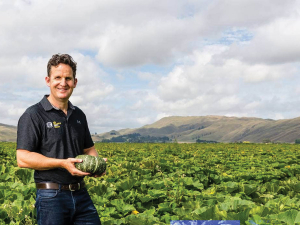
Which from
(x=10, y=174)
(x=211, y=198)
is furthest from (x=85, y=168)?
(x=10, y=174)

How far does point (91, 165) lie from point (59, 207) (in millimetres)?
544

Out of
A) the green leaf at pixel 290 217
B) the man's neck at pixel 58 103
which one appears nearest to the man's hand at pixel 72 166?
the man's neck at pixel 58 103

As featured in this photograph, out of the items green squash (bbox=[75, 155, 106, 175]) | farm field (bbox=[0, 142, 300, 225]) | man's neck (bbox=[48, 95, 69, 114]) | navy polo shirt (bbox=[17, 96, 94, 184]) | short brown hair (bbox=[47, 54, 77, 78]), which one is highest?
short brown hair (bbox=[47, 54, 77, 78])

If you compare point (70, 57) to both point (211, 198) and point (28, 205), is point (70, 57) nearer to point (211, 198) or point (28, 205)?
point (28, 205)

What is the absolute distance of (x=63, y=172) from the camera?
340 centimetres

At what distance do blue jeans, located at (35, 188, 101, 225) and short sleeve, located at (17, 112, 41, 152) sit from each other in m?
0.51

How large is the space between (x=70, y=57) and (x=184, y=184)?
497 cm

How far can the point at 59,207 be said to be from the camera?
10.9 ft

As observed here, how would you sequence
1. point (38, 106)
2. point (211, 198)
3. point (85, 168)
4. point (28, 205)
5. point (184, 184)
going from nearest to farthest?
1. point (85, 168)
2. point (38, 106)
3. point (28, 205)
4. point (211, 198)
5. point (184, 184)

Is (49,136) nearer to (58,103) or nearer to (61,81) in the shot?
(58,103)

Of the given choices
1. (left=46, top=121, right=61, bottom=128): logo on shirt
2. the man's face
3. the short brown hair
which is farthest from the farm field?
the short brown hair

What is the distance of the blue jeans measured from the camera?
332 cm

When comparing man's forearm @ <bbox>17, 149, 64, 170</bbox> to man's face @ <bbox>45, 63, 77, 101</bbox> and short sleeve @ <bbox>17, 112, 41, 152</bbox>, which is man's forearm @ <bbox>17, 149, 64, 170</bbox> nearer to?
short sleeve @ <bbox>17, 112, 41, 152</bbox>

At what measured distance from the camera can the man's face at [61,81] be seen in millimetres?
3482
